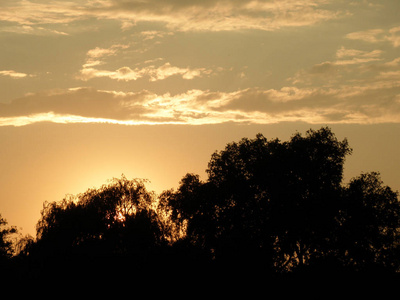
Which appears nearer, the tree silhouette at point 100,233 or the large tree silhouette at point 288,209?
the tree silhouette at point 100,233

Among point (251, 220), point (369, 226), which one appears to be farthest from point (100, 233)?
point (369, 226)

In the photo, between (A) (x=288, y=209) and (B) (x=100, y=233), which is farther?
(A) (x=288, y=209)

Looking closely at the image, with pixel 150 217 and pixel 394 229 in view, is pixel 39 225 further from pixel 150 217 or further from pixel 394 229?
pixel 394 229

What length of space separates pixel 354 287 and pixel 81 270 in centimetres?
3199

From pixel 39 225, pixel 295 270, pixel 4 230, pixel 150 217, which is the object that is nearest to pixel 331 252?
pixel 295 270

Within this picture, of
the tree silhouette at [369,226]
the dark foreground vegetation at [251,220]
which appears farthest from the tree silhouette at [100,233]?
the tree silhouette at [369,226]

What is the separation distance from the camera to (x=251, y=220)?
74000mm

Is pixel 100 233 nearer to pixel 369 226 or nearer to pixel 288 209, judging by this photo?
pixel 288 209

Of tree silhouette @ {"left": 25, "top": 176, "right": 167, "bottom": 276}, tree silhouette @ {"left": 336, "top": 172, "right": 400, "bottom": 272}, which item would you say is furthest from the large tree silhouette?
tree silhouette @ {"left": 25, "top": 176, "right": 167, "bottom": 276}

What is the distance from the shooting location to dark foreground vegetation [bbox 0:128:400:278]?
66938 millimetres

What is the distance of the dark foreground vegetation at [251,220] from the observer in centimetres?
6694

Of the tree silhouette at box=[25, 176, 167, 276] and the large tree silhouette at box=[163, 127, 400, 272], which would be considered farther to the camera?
the large tree silhouette at box=[163, 127, 400, 272]

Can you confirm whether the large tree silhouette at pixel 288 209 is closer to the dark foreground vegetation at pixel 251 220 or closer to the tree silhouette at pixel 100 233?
the dark foreground vegetation at pixel 251 220

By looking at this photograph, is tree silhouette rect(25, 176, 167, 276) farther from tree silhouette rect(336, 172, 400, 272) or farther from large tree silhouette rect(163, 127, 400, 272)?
tree silhouette rect(336, 172, 400, 272)
